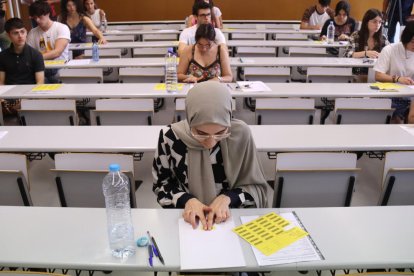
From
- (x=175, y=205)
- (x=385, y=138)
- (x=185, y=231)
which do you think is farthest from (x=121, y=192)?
(x=385, y=138)

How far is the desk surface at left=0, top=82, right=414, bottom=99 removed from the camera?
149 inches

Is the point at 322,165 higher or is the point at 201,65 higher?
the point at 201,65

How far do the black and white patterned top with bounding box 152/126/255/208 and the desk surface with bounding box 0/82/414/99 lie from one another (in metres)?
1.78

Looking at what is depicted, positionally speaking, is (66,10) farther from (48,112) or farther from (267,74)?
(267,74)

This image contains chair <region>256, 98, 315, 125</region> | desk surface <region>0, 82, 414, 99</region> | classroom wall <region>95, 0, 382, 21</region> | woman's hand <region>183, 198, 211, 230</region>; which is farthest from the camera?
classroom wall <region>95, 0, 382, 21</region>

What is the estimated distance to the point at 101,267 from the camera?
4.98ft

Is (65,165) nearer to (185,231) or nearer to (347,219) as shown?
(185,231)

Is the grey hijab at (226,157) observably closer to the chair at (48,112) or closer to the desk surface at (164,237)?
the desk surface at (164,237)

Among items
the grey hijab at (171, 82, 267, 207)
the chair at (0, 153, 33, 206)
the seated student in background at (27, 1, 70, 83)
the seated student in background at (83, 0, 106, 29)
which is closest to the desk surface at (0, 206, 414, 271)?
the grey hijab at (171, 82, 267, 207)

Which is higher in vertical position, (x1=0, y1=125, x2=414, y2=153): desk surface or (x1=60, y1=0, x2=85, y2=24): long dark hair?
(x1=60, y1=0, x2=85, y2=24): long dark hair

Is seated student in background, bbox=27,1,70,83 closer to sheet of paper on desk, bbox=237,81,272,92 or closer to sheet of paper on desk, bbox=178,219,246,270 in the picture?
sheet of paper on desk, bbox=237,81,272,92

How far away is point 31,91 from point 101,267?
2.97 m

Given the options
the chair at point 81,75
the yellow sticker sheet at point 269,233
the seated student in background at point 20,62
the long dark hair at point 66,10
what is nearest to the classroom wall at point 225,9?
the long dark hair at point 66,10

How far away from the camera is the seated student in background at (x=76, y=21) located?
6457mm
